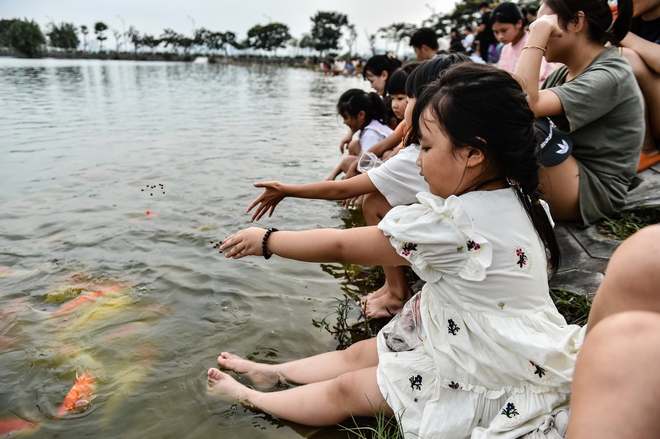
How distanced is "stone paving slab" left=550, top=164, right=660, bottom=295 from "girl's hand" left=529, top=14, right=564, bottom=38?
1.15 m

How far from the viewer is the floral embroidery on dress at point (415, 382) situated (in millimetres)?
1632

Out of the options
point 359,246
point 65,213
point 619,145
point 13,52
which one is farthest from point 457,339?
point 13,52

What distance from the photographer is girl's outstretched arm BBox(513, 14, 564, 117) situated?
2.50 metres

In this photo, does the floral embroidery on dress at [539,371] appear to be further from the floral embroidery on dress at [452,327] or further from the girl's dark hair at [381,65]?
the girl's dark hair at [381,65]

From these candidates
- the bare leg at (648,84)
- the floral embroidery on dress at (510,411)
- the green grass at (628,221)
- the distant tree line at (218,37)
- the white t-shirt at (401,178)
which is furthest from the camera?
the distant tree line at (218,37)

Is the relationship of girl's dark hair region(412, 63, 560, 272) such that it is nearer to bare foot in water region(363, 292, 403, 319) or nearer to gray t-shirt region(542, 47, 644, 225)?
gray t-shirt region(542, 47, 644, 225)

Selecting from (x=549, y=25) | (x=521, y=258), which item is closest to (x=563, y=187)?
(x=549, y=25)

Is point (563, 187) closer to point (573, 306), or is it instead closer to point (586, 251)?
point (586, 251)

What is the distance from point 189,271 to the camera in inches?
139

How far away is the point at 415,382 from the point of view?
165 cm

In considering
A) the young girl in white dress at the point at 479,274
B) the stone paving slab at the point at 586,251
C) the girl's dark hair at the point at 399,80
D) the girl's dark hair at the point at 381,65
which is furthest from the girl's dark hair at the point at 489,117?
the girl's dark hair at the point at 381,65

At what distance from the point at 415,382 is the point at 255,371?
98cm

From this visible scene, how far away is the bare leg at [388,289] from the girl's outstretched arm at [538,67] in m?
1.00

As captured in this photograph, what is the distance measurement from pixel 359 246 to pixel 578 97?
168cm
